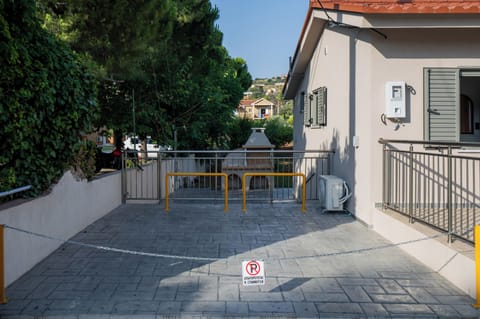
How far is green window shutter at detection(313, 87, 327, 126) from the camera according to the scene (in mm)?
10586

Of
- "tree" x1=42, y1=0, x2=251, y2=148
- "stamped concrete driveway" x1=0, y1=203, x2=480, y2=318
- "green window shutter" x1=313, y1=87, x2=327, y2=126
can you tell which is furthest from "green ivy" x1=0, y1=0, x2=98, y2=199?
"green window shutter" x1=313, y1=87, x2=327, y2=126

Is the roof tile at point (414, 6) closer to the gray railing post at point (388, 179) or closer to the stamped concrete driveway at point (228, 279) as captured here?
the gray railing post at point (388, 179)

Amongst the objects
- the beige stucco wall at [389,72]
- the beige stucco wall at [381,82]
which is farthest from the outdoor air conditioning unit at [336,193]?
the beige stucco wall at [389,72]

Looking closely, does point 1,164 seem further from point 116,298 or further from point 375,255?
point 375,255

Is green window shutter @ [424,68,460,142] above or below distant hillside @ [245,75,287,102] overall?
below

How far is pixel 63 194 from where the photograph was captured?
6.55 metres

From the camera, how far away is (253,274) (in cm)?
416

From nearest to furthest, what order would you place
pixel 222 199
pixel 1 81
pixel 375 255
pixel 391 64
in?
pixel 1 81, pixel 375 255, pixel 391 64, pixel 222 199

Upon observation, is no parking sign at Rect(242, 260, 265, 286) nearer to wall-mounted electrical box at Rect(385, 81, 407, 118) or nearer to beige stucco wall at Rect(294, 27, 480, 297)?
beige stucco wall at Rect(294, 27, 480, 297)

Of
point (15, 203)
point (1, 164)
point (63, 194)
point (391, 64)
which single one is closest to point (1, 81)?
point (1, 164)

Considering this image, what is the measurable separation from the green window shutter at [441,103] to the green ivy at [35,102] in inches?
219

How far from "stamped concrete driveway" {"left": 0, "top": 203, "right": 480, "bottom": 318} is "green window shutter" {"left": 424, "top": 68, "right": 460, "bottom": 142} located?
7.05 feet

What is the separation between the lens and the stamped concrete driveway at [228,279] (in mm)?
3947

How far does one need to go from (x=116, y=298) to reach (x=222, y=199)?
21.0 ft
